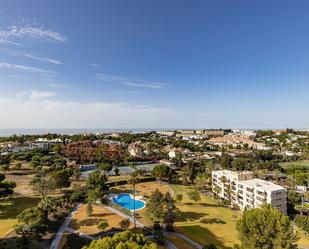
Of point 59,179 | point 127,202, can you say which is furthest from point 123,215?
point 59,179

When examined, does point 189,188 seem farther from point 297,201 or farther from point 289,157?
point 289,157

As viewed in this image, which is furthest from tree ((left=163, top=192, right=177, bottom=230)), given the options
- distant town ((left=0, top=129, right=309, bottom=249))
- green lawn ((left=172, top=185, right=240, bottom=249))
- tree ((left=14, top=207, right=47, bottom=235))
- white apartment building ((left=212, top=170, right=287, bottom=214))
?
white apartment building ((left=212, top=170, right=287, bottom=214))

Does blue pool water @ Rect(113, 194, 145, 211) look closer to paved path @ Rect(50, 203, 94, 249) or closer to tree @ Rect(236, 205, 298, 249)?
paved path @ Rect(50, 203, 94, 249)

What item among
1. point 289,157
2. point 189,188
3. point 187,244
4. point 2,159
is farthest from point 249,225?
point 289,157

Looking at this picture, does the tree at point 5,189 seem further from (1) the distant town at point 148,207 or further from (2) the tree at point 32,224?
(2) the tree at point 32,224

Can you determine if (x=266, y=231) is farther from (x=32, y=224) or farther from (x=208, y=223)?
(x=32, y=224)

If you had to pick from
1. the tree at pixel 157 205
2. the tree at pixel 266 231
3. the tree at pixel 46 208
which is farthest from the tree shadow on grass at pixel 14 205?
the tree at pixel 266 231
